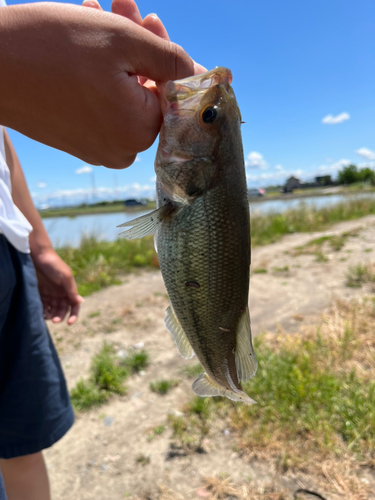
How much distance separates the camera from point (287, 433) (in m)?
2.82

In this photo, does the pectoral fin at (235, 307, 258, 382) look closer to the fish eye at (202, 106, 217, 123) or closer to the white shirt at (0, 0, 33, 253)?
the fish eye at (202, 106, 217, 123)

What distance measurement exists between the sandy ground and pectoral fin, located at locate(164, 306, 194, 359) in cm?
175

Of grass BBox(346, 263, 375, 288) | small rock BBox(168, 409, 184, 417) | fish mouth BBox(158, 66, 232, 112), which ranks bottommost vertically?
small rock BBox(168, 409, 184, 417)

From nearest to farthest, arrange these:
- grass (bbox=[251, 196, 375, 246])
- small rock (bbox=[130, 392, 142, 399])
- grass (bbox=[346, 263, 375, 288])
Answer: small rock (bbox=[130, 392, 142, 399]), grass (bbox=[346, 263, 375, 288]), grass (bbox=[251, 196, 375, 246])

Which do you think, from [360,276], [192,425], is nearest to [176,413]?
[192,425]

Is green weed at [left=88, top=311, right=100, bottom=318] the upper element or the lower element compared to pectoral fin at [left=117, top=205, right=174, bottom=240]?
lower

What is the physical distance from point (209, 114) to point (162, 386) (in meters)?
3.27

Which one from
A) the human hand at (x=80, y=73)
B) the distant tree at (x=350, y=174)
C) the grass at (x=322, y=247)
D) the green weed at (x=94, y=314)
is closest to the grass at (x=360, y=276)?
the grass at (x=322, y=247)

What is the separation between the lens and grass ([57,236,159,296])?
7539mm

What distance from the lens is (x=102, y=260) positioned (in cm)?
822

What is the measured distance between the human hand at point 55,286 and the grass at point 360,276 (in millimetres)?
5322

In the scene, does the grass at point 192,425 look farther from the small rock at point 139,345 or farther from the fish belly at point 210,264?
the fish belly at point 210,264

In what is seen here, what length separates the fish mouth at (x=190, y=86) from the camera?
1.25 meters

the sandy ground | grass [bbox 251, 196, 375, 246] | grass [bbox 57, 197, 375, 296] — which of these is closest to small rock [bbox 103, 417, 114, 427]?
the sandy ground
